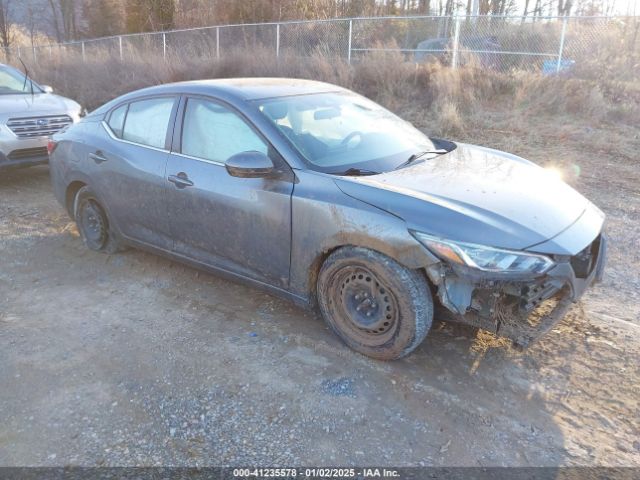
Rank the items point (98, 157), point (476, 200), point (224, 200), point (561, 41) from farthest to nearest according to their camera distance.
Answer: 1. point (561, 41)
2. point (98, 157)
3. point (224, 200)
4. point (476, 200)

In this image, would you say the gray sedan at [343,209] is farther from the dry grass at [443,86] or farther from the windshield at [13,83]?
the dry grass at [443,86]

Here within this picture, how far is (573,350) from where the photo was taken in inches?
135

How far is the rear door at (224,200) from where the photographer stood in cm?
355

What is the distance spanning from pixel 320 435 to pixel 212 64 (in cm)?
1339

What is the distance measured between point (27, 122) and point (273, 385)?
5.89 metres

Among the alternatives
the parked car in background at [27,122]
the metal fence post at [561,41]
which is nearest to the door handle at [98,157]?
the parked car in background at [27,122]

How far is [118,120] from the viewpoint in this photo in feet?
15.4

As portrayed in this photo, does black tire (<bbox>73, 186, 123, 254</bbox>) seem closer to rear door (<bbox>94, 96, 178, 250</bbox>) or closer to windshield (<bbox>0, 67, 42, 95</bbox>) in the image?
rear door (<bbox>94, 96, 178, 250</bbox>)

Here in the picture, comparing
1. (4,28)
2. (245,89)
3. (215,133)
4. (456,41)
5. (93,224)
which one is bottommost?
(93,224)

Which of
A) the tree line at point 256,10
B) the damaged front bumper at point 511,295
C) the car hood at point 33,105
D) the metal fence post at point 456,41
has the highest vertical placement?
the tree line at point 256,10

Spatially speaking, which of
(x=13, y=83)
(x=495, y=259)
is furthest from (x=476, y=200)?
(x=13, y=83)

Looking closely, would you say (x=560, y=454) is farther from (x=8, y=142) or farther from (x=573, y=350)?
(x=8, y=142)

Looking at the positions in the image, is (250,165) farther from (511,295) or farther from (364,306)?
(511,295)

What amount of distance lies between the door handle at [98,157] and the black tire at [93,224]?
33cm
